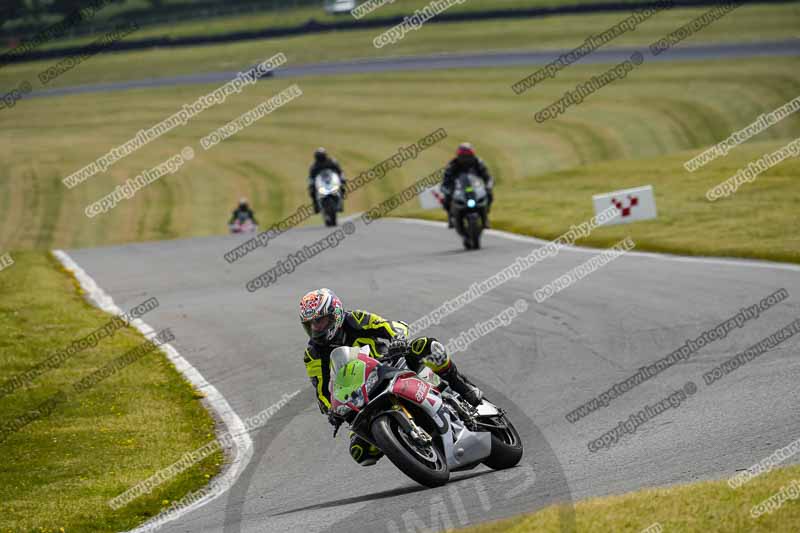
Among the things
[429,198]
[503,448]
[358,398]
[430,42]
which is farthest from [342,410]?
[430,42]

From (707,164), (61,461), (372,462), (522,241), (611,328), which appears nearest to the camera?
(372,462)

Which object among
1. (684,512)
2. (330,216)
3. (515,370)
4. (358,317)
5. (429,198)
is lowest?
(429,198)

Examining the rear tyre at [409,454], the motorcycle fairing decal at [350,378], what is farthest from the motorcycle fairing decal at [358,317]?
the rear tyre at [409,454]

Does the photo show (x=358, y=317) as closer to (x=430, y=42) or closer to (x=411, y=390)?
(x=411, y=390)

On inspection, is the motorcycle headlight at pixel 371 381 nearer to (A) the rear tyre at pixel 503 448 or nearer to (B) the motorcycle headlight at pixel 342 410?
(B) the motorcycle headlight at pixel 342 410

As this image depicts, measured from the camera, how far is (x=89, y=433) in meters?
11.3

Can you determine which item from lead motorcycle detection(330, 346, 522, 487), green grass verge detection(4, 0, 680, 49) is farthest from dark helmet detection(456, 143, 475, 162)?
green grass verge detection(4, 0, 680, 49)

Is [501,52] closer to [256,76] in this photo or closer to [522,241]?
[256,76]

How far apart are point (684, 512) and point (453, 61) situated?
173 feet

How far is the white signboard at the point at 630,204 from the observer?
79.3 feet

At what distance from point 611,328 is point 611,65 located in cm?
4098

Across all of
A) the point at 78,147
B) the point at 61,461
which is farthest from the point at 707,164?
A: the point at 78,147

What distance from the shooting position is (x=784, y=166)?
29.0 metres

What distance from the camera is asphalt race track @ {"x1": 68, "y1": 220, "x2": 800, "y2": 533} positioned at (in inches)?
302
